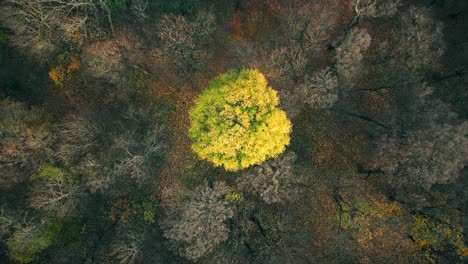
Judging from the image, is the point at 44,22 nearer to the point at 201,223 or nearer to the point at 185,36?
the point at 185,36

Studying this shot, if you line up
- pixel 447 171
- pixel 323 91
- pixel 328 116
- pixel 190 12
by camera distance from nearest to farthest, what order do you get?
pixel 447 171
pixel 323 91
pixel 190 12
pixel 328 116

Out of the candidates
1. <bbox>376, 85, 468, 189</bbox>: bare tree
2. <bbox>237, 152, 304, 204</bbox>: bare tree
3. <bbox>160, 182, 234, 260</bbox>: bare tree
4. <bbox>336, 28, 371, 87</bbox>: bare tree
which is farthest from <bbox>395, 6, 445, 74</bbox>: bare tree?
<bbox>160, 182, 234, 260</bbox>: bare tree

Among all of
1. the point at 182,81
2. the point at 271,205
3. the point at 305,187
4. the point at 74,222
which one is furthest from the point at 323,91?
the point at 74,222

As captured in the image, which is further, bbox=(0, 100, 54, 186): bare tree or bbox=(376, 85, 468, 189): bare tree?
bbox=(0, 100, 54, 186): bare tree

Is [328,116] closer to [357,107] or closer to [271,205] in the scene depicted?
[357,107]

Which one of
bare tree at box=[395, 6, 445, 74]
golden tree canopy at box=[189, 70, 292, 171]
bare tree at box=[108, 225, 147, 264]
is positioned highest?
bare tree at box=[395, 6, 445, 74]

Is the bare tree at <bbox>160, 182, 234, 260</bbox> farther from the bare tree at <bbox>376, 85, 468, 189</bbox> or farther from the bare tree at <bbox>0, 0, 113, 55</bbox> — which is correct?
the bare tree at <bbox>0, 0, 113, 55</bbox>
